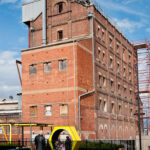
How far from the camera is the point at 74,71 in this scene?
3566cm

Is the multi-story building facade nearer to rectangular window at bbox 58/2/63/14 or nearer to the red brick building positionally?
the red brick building

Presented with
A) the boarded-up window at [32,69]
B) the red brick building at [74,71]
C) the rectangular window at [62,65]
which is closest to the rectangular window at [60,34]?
the red brick building at [74,71]

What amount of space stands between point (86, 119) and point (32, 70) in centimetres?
940

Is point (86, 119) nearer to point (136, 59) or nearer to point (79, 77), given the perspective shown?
point (79, 77)

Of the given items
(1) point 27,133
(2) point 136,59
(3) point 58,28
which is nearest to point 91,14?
(3) point 58,28

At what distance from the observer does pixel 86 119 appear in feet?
120

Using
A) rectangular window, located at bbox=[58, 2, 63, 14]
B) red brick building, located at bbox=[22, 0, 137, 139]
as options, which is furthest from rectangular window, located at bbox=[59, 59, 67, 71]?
rectangular window, located at bbox=[58, 2, 63, 14]

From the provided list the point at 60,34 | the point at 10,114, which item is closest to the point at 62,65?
the point at 60,34

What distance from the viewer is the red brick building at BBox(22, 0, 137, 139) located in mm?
36031

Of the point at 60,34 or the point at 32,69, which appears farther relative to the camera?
the point at 60,34

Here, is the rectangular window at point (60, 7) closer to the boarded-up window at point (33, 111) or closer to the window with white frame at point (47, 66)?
the window with white frame at point (47, 66)

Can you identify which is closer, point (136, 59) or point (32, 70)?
point (32, 70)

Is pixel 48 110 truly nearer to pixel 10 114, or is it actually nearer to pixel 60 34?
pixel 10 114

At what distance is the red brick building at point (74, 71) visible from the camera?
118 feet
